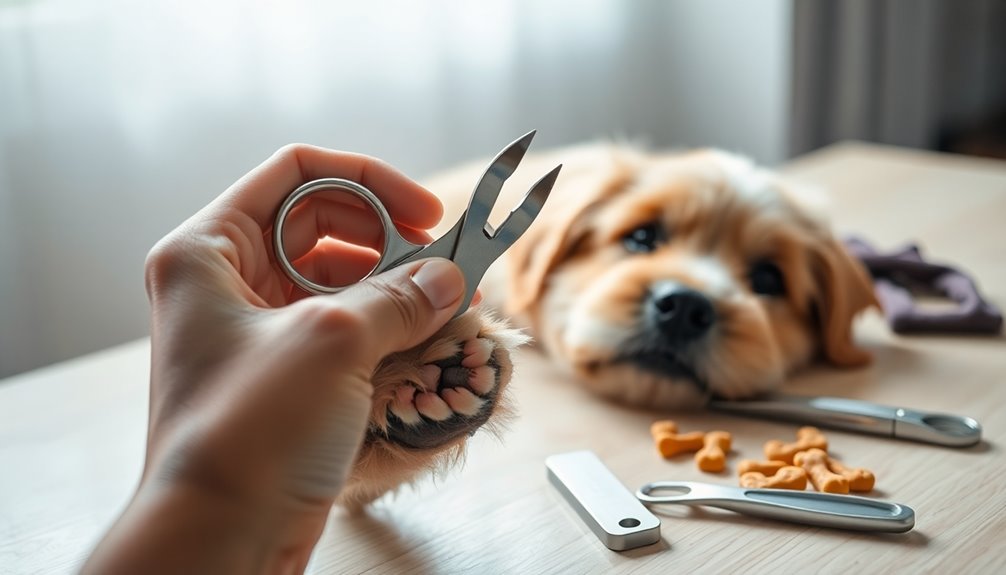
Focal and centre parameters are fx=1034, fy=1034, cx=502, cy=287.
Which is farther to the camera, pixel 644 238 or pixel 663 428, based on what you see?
pixel 644 238

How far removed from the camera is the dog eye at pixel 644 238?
4.34ft

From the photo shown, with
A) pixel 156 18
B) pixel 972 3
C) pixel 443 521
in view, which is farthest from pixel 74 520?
pixel 972 3

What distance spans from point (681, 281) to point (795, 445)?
0.89ft

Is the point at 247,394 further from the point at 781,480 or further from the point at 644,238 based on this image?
the point at 644,238

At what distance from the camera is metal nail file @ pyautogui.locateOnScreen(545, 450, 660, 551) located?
825 mm

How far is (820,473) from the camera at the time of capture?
93 centimetres

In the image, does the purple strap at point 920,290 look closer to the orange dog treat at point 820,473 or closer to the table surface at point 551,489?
the table surface at point 551,489

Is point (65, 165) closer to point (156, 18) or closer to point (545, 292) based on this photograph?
point (156, 18)

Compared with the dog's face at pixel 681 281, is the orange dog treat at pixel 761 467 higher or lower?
lower

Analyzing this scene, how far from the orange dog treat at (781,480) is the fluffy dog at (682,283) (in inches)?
8.4

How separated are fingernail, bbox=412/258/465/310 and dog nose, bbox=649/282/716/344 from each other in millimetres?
455

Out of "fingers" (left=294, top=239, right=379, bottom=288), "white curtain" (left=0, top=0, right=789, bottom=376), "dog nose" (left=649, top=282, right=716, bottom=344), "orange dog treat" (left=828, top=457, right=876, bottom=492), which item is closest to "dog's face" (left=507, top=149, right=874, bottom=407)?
"dog nose" (left=649, top=282, right=716, bottom=344)

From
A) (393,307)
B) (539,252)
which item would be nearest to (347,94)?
(539,252)

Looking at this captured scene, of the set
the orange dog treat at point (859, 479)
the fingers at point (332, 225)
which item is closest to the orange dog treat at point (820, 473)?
the orange dog treat at point (859, 479)
